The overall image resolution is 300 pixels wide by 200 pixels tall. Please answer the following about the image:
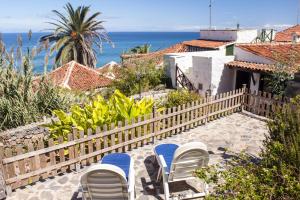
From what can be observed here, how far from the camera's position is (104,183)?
4781mm

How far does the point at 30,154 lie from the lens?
5.94 m

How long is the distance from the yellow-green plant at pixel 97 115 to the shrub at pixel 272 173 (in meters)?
4.05

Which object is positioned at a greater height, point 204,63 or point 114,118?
point 204,63

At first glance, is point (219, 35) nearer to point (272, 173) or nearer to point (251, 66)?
point (251, 66)

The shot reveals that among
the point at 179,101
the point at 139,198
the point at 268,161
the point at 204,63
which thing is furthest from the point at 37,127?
the point at 204,63

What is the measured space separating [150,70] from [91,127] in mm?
11418

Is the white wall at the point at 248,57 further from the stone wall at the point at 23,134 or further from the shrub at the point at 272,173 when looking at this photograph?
the stone wall at the point at 23,134

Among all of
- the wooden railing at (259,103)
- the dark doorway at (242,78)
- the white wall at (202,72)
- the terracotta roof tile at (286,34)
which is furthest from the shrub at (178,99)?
the terracotta roof tile at (286,34)

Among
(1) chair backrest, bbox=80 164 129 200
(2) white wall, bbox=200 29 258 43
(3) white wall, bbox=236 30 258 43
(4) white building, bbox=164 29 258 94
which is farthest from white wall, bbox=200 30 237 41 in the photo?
(1) chair backrest, bbox=80 164 129 200

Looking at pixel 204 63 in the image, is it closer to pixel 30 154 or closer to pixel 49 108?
pixel 49 108

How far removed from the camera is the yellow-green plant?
293 inches

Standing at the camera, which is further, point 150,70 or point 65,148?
point 150,70

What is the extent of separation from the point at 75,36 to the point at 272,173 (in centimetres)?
2645

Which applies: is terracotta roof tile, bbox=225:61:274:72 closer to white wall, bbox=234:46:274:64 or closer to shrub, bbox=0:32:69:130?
white wall, bbox=234:46:274:64
